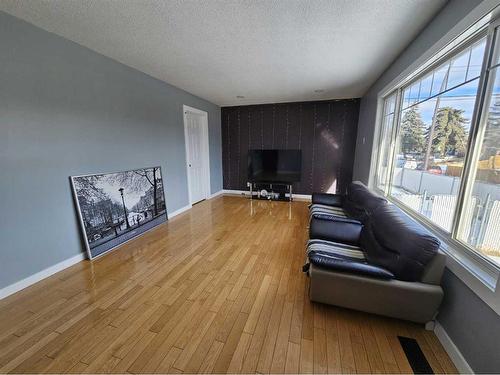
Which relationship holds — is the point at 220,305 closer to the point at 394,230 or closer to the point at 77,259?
the point at 394,230

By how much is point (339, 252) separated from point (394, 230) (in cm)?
54

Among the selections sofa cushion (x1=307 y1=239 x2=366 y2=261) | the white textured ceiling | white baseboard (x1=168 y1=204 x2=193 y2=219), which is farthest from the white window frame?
white baseboard (x1=168 y1=204 x2=193 y2=219)

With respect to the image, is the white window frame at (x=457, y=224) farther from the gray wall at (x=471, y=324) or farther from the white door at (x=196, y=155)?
the white door at (x=196, y=155)

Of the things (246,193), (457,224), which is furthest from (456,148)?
(246,193)

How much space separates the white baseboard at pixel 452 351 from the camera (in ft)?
3.98

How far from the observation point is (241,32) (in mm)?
2061

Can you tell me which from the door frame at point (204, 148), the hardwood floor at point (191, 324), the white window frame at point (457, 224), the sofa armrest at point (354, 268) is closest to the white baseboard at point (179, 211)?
the door frame at point (204, 148)

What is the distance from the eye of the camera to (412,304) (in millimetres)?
1424

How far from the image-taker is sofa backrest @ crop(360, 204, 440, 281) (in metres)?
1.40

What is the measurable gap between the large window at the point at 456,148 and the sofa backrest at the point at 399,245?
0.26 metres

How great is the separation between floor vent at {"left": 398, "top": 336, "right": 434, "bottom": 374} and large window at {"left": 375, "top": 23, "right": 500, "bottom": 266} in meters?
0.75

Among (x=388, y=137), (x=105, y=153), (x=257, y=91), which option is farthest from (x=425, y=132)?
(x=105, y=153)

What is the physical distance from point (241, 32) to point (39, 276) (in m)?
3.25

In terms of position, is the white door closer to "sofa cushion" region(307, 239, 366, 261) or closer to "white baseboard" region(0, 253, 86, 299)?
"white baseboard" region(0, 253, 86, 299)
